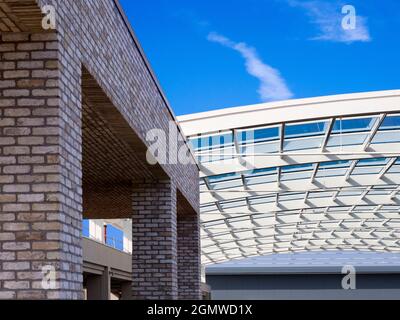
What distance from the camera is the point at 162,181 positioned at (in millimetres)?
16109

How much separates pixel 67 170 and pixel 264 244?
3801 cm

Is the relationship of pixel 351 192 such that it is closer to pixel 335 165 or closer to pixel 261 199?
pixel 261 199

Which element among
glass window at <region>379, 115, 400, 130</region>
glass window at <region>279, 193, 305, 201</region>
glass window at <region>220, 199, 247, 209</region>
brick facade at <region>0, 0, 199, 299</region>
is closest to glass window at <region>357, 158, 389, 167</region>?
glass window at <region>379, 115, 400, 130</region>

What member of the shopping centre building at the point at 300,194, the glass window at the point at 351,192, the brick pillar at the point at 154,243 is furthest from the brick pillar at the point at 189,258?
the glass window at the point at 351,192

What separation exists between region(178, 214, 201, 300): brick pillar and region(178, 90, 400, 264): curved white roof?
2634 mm

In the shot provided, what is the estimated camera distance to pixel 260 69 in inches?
2650

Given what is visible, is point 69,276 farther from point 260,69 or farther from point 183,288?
point 260,69

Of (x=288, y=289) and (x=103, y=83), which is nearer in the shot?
(x=103, y=83)

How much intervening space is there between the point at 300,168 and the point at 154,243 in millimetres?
12391

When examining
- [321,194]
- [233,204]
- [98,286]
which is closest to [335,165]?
[321,194]

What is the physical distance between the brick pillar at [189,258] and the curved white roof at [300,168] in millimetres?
2634
